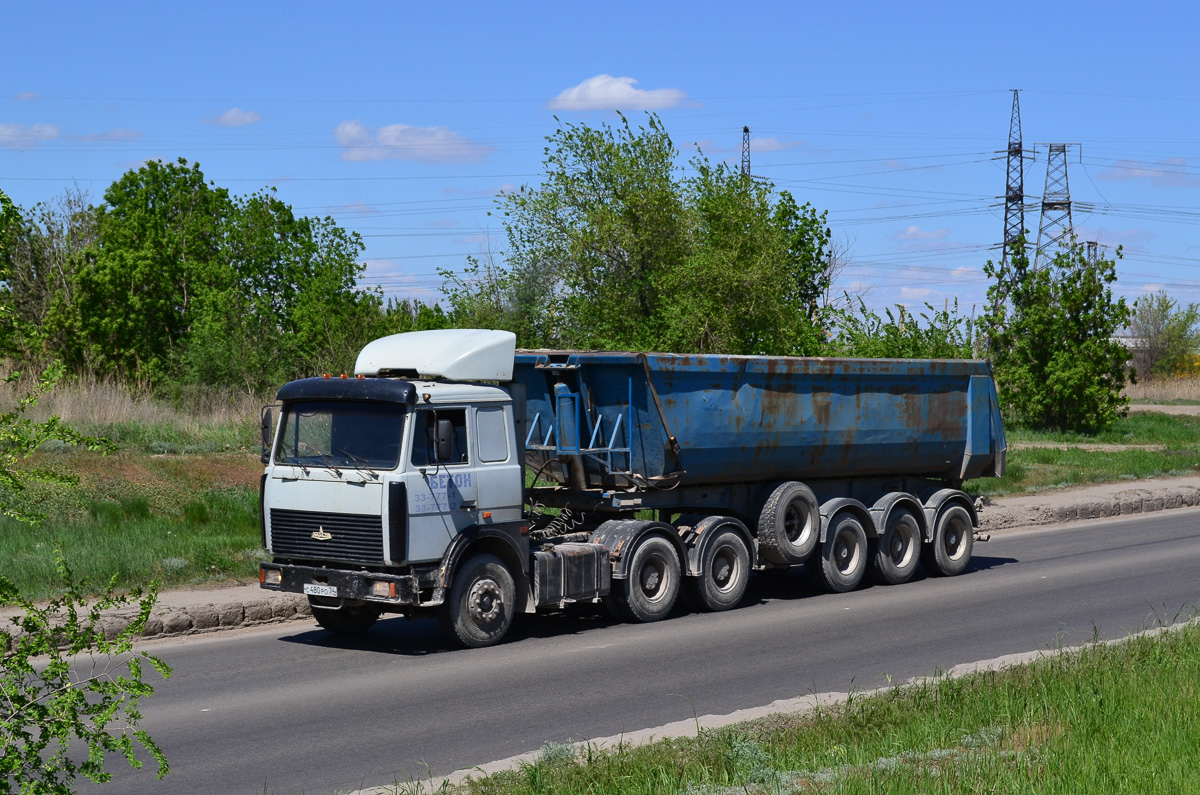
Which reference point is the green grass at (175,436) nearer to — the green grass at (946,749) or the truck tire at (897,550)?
the truck tire at (897,550)

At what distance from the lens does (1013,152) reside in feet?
208

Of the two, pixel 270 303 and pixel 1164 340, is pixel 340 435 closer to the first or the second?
pixel 270 303

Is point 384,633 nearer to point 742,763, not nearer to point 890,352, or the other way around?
point 742,763

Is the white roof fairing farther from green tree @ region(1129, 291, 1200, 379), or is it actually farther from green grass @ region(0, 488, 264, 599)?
green tree @ region(1129, 291, 1200, 379)

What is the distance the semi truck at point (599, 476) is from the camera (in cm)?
1077

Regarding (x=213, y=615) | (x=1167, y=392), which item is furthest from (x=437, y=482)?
(x=1167, y=392)

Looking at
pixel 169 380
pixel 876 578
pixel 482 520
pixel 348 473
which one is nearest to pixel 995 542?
pixel 876 578

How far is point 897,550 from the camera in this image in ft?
50.2

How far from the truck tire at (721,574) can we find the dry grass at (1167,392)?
5860 cm

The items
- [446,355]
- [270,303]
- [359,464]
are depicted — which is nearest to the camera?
[359,464]

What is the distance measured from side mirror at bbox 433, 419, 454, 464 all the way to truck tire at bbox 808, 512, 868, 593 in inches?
213

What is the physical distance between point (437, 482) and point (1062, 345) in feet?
109

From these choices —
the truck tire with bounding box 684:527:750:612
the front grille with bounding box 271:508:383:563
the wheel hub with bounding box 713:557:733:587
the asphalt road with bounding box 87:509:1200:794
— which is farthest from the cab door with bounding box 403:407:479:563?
the wheel hub with bounding box 713:557:733:587

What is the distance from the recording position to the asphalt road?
7629 mm
